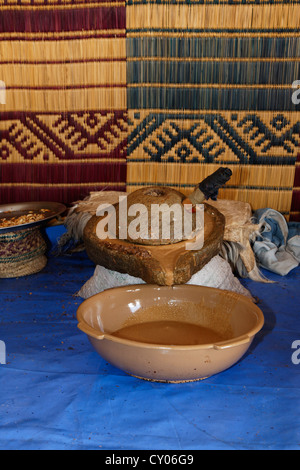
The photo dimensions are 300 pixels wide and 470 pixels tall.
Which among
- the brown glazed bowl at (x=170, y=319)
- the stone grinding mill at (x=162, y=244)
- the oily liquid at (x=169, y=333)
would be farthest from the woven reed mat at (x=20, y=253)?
the oily liquid at (x=169, y=333)

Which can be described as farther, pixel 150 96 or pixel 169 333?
pixel 150 96

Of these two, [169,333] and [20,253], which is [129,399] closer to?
[169,333]

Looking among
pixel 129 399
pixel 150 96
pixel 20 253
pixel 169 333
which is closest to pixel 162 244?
pixel 169 333

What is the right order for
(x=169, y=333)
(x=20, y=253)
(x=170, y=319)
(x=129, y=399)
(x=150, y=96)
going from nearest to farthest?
1. (x=129, y=399)
2. (x=169, y=333)
3. (x=170, y=319)
4. (x=20, y=253)
5. (x=150, y=96)

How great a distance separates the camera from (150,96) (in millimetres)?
2891

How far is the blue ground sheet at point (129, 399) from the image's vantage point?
3.87 ft

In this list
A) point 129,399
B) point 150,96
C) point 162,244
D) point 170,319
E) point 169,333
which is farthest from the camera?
point 150,96

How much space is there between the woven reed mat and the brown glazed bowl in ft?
3.11

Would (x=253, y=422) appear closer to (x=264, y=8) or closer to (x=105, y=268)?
(x=105, y=268)

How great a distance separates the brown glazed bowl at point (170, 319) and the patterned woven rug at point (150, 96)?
1.47m

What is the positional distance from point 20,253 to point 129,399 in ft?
4.23

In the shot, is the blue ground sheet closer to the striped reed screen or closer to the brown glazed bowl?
the brown glazed bowl

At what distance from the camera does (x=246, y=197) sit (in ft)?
9.78
